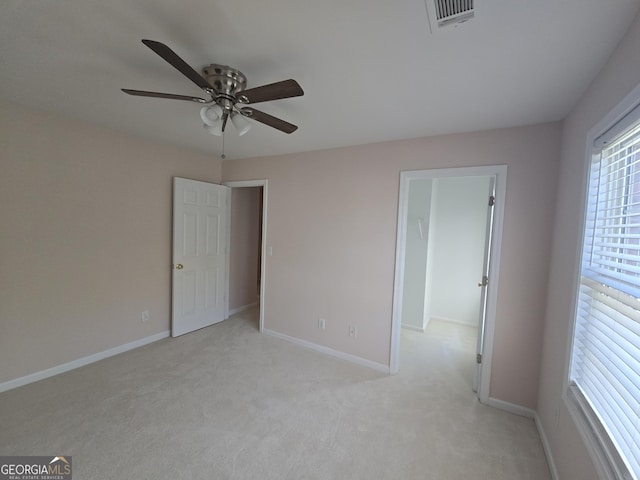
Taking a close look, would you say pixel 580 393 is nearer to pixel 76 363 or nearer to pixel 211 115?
pixel 211 115

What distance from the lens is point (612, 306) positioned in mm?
1184

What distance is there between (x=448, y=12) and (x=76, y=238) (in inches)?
133

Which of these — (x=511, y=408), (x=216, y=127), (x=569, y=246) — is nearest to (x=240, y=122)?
(x=216, y=127)

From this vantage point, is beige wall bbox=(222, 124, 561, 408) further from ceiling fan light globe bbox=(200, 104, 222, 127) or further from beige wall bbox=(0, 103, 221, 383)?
ceiling fan light globe bbox=(200, 104, 222, 127)

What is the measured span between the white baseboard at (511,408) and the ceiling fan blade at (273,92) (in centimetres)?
287

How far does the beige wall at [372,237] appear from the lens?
2.10m

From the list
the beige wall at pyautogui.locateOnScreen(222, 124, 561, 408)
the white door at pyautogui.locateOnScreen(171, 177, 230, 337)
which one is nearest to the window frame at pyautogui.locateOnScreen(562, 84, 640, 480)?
the beige wall at pyautogui.locateOnScreen(222, 124, 561, 408)

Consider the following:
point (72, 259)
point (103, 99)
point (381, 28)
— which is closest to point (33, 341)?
point (72, 259)

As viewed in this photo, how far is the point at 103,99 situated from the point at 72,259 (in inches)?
61.4

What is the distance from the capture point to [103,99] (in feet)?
6.50

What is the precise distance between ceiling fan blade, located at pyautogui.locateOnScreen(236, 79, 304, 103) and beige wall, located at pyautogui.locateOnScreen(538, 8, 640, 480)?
4.71 ft

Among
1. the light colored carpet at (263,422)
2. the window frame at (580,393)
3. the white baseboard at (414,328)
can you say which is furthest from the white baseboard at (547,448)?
the white baseboard at (414,328)

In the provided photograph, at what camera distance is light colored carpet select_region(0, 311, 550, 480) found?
1.60 metres

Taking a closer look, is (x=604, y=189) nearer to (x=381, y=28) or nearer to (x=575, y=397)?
(x=575, y=397)
